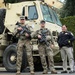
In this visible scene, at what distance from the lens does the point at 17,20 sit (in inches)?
652

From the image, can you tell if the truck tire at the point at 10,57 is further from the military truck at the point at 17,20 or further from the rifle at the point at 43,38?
the rifle at the point at 43,38

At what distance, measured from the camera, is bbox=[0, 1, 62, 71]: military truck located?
52.3 feet

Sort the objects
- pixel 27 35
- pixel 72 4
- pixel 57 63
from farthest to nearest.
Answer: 1. pixel 72 4
2. pixel 57 63
3. pixel 27 35

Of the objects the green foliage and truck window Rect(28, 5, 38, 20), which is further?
the green foliage

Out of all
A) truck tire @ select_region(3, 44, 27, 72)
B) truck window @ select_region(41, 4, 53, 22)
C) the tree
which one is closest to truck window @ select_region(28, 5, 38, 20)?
truck window @ select_region(41, 4, 53, 22)

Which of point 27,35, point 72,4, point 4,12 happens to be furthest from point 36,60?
point 72,4

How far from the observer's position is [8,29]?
16.5 m

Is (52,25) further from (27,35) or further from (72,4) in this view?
(72,4)

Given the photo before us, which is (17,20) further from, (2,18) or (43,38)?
(43,38)

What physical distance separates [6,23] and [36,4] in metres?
1.55

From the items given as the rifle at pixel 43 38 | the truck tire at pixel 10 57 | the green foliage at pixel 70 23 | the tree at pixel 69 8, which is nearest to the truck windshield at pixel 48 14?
the truck tire at pixel 10 57

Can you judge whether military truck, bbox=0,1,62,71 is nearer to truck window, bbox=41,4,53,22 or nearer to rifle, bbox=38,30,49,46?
truck window, bbox=41,4,53,22

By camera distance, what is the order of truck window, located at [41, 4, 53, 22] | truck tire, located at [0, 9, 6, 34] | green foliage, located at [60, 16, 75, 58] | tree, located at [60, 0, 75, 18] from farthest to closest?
tree, located at [60, 0, 75, 18], green foliage, located at [60, 16, 75, 58], truck tire, located at [0, 9, 6, 34], truck window, located at [41, 4, 53, 22]

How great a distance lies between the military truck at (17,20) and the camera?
1593 cm
